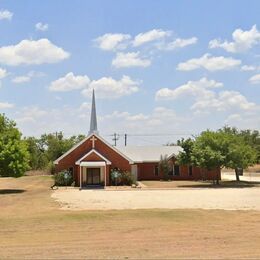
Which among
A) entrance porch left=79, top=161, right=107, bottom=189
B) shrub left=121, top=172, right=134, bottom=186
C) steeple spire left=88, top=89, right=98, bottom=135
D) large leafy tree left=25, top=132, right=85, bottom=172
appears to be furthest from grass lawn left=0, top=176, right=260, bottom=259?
large leafy tree left=25, top=132, right=85, bottom=172

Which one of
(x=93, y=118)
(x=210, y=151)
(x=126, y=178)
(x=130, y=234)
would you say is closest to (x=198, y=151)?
(x=210, y=151)

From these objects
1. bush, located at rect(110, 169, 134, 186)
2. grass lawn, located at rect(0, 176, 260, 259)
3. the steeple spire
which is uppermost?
the steeple spire

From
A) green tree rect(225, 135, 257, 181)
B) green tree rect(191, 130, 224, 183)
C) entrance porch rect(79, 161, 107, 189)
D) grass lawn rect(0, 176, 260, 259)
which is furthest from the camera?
entrance porch rect(79, 161, 107, 189)

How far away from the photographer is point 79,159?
185 feet

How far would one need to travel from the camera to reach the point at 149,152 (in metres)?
70.1

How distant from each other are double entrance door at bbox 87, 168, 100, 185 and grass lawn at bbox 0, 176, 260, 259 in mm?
27274

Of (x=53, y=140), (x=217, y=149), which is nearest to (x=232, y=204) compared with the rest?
(x=217, y=149)

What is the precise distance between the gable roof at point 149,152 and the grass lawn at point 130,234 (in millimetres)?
39407

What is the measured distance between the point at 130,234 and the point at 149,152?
51.3 metres

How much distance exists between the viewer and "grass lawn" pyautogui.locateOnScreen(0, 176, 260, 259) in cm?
1506

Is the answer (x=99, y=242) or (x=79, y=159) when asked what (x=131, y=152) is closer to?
(x=79, y=159)

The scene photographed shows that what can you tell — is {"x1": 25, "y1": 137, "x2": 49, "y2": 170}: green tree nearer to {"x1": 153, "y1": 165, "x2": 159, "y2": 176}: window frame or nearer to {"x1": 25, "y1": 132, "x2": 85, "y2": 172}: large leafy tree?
{"x1": 25, "y1": 132, "x2": 85, "y2": 172}: large leafy tree

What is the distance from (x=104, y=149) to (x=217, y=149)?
12.8 m

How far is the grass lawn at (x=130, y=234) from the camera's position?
49.4 feet
